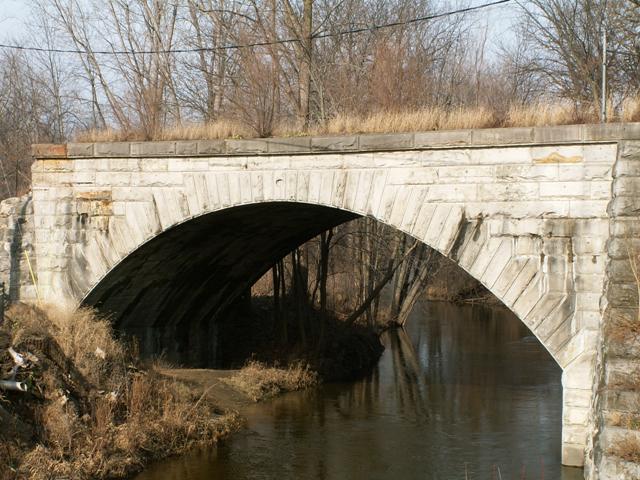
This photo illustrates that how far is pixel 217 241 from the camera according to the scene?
13.9m

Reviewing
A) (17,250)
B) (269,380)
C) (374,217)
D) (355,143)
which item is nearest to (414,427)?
(269,380)

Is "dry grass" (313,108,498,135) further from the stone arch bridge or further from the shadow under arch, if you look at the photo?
the shadow under arch

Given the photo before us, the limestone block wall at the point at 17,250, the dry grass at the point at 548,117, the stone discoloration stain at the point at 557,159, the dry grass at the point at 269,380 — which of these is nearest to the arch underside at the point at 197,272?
the limestone block wall at the point at 17,250

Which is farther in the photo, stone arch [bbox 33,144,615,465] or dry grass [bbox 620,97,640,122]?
dry grass [bbox 620,97,640,122]

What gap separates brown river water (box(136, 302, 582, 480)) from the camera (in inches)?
408

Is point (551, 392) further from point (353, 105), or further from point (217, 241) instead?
point (353, 105)

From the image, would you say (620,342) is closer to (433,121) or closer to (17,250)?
(433,121)

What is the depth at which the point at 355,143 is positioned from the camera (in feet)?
34.2

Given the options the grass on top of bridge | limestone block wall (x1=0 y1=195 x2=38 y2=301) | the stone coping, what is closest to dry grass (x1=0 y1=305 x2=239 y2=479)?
limestone block wall (x1=0 y1=195 x2=38 y2=301)

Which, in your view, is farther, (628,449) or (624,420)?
(624,420)

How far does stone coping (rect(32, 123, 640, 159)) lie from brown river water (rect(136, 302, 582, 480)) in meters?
3.72

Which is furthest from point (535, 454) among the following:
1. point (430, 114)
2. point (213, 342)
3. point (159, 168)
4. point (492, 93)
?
point (492, 93)

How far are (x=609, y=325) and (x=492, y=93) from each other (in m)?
17.5

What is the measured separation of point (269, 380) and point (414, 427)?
11.1 feet
